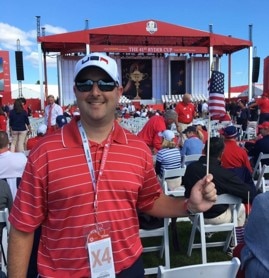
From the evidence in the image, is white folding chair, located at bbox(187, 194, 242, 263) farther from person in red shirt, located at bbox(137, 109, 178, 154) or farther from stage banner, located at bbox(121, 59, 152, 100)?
stage banner, located at bbox(121, 59, 152, 100)

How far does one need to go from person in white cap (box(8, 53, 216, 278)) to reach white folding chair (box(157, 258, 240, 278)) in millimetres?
209

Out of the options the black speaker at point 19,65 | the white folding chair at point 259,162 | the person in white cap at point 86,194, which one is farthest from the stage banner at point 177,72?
the person in white cap at point 86,194

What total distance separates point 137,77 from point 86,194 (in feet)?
109

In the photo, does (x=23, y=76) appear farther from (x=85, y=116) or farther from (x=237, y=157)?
(x=85, y=116)

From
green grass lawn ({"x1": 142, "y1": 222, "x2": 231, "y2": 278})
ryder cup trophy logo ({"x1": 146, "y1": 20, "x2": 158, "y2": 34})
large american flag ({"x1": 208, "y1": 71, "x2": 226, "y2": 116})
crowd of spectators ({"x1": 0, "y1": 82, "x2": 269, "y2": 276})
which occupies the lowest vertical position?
green grass lawn ({"x1": 142, "y1": 222, "x2": 231, "y2": 278})

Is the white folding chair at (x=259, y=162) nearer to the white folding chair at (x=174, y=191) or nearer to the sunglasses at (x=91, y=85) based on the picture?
the white folding chair at (x=174, y=191)

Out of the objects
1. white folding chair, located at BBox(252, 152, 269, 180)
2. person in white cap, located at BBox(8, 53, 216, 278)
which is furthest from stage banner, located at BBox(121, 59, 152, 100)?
person in white cap, located at BBox(8, 53, 216, 278)

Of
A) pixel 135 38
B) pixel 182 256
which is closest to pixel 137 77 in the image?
pixel 135 38

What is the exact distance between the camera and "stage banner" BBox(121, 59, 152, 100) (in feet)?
112

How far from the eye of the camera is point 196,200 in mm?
1561

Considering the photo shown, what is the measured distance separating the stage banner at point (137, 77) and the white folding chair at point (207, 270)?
32.5 m

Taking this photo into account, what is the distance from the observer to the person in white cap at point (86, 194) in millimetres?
1469

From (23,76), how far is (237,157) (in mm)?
24263

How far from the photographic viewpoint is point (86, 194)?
1.49 meters
